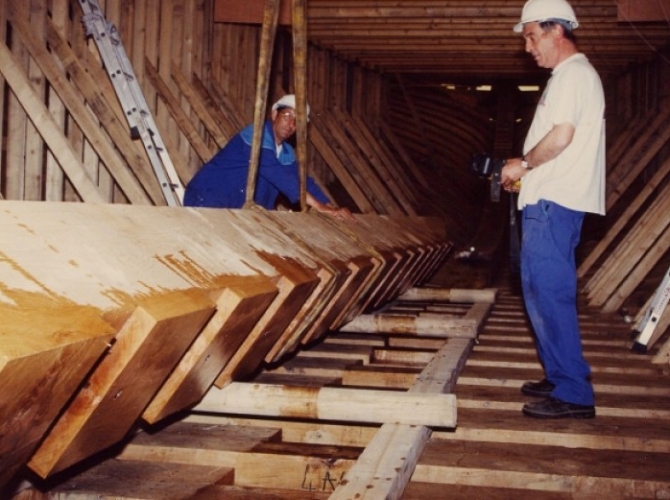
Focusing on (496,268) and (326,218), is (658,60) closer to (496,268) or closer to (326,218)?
(496,268)

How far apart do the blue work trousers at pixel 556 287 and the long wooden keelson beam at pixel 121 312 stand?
835mm

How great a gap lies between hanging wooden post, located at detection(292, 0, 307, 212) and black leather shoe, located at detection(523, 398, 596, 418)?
1.52m

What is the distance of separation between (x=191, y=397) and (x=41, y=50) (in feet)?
12.6

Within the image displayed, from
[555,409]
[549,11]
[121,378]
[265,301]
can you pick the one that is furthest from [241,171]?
[121,378]

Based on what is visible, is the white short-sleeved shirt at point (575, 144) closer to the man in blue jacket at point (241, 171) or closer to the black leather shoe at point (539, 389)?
the black leather shoe at point (539, 389)

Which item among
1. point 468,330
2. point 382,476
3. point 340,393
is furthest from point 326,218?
point 382,476

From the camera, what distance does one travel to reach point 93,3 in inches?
215

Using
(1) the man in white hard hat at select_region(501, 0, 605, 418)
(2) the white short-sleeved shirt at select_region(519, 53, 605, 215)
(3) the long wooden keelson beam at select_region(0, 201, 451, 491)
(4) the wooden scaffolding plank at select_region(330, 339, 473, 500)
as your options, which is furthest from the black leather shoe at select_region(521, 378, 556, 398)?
(3) the long wooden keelson beam at select_region(0, 201, 451, 491)

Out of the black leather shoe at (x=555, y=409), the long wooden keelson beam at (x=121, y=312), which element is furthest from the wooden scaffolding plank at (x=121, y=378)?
the black leather shoe at (x=555, y=409)

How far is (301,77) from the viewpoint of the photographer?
3580 millimetres

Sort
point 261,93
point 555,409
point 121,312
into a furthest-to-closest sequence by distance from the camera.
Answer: point 261,93 < point 555,409 < point 121,312

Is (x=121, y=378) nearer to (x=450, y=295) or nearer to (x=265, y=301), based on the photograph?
(x=265, y=301)

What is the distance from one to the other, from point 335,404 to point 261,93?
1.49 metres

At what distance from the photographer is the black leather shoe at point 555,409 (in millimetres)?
2688
